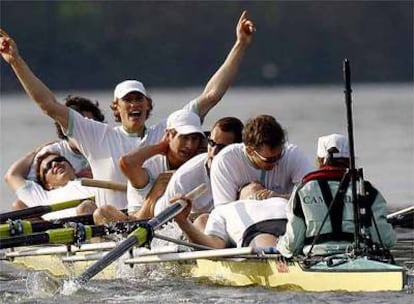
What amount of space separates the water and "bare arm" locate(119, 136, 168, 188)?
0.73 meters

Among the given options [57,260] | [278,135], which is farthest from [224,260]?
[57,260]

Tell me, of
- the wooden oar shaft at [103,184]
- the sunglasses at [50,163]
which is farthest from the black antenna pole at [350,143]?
the sunglasses at [50,163]

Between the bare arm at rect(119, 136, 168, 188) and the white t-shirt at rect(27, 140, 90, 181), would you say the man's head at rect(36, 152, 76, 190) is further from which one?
the bare arm at rect(119, 136, 168, 188)

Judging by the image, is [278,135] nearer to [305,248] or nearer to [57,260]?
[305,248]

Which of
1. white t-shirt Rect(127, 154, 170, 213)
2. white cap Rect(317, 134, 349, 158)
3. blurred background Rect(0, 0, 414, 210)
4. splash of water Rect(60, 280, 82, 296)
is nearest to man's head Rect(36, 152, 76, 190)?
white t-shirt Rect(127, 154, 170, 213)

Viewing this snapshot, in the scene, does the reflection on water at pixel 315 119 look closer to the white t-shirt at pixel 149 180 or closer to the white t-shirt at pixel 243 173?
the white t-shirt at pixel 149 180

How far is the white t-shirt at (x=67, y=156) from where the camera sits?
48.0 ft

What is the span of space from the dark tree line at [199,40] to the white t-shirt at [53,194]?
3844 cm

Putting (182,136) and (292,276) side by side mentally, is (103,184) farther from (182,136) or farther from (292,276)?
(292,276)

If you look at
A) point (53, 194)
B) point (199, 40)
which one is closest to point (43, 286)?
point (53, 194)

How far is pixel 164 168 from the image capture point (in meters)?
12.8

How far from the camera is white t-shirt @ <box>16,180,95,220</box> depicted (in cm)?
1408

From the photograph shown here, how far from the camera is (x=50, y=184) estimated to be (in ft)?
47.3

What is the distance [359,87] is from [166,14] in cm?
1406
